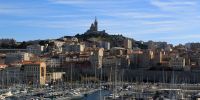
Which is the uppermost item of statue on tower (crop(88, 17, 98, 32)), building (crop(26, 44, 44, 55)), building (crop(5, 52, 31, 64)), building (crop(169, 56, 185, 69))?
statue on tower (crop(88, 17, 98, 32))

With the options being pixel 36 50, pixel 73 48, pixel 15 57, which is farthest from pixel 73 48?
pixel 15 57

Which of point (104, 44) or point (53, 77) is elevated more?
point (104, 44)

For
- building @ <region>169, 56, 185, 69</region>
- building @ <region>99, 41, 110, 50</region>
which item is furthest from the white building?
building @ <region>169, 56, 185, 69</region>

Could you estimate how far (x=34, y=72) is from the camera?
60.4 m

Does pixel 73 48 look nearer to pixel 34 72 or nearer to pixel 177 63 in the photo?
pixel 177 63

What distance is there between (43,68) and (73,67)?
10.5 meters

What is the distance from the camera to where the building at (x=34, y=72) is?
5943 centimetres

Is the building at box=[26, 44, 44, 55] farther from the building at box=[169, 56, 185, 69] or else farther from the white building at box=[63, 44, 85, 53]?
the building at box=[169, 56, 185, 69]

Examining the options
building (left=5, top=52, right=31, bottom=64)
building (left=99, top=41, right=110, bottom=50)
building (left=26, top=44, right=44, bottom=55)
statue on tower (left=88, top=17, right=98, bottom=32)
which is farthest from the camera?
statue on tower (left=88, top=17, right=98, bottom=32)

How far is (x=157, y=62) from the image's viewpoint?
7519cm

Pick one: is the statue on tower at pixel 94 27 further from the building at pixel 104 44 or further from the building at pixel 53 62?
the building at pixel 53 62

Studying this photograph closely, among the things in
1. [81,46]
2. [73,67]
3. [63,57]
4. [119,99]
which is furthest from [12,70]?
[81,46]

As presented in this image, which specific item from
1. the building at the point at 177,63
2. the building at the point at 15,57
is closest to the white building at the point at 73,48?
the building at the point at 15,57

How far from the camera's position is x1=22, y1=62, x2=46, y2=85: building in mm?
59428
